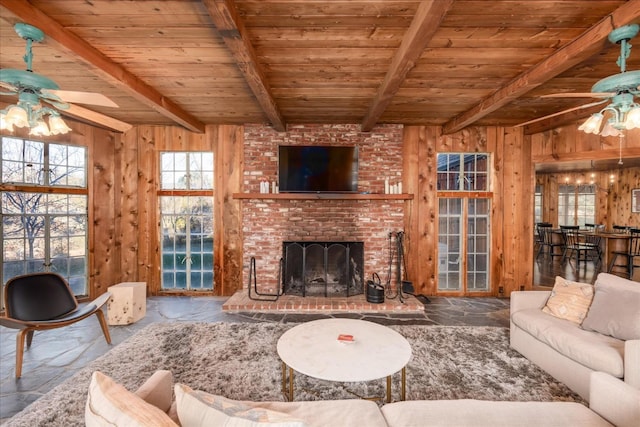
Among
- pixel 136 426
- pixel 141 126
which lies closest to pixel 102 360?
pixel 136 426

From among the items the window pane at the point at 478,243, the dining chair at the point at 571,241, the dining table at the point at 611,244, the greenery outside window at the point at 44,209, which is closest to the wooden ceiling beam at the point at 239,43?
the greenery outside window at the point at 44,209

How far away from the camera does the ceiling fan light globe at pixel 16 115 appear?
195 centimetres

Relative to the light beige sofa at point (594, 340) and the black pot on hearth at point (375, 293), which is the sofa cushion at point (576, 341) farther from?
the black pot on hearth at point (375, 293)

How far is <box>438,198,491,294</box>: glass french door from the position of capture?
15.7ft

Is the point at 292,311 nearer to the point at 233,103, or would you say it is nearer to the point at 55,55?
the point at 233,103

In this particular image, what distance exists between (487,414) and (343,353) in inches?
34.5

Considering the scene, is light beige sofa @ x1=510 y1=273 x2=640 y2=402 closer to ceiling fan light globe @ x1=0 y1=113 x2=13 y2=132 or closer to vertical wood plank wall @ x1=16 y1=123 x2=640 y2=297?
vertical wood plank wall @ x1=16 y1=123 x2=640 y2=297

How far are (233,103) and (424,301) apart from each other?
400cm

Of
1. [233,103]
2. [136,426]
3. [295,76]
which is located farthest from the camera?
[233,103]

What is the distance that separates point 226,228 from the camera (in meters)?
4.70

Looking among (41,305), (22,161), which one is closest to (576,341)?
(41,305)

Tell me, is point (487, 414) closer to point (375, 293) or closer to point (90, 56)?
point (375, 293)

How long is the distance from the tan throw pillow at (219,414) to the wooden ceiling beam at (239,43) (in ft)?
6.88

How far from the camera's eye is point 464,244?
188 inches
